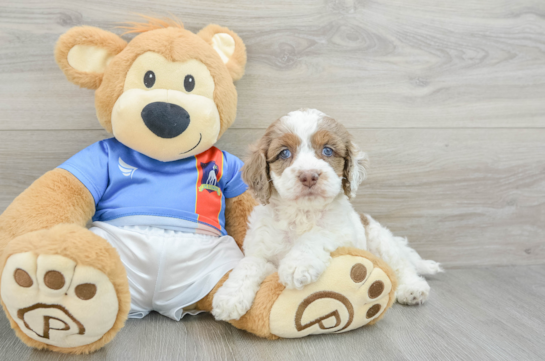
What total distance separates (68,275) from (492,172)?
2048 mm

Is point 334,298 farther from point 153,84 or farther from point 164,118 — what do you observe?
point 153,84

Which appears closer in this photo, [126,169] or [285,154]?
[285,154]

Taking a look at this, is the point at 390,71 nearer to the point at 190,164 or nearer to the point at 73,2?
the point at 190,164

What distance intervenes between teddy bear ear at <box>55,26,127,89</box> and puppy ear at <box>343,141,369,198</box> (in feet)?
3.06

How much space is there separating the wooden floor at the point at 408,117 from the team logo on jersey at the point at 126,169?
0.36 metres

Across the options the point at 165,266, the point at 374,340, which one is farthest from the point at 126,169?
the point at 374,340

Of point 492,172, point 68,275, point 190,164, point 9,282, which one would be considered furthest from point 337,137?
point 492,172

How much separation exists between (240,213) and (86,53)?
0.84m

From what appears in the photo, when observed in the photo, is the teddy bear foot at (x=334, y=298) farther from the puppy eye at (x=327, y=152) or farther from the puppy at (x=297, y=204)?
the puppy eye at (x=327, y=152)

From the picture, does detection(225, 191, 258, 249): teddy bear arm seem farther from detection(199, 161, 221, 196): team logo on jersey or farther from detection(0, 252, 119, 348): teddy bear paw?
detection(0, 252, 119, 348): teddy bear paw

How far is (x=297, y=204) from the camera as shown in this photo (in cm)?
141

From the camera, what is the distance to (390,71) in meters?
2.01

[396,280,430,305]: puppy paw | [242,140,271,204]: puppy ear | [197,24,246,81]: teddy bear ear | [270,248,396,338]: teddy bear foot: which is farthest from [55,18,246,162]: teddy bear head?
[396,280,430,305]: puppy paw

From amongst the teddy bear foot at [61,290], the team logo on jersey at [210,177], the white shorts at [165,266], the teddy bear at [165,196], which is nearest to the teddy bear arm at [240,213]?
the teddy bear at [165,196]
